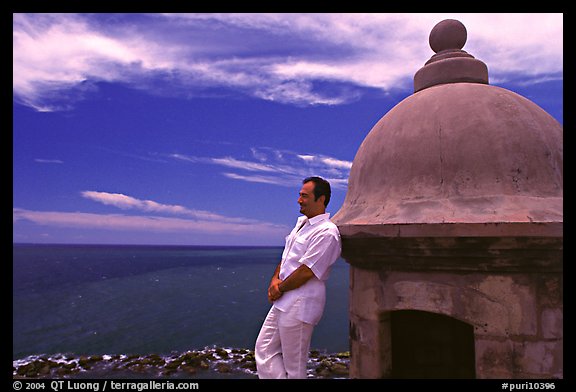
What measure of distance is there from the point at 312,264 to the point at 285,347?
0.63 m

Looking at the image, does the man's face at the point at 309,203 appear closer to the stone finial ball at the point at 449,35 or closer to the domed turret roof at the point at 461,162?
the domed turret roof at the point at 461,162

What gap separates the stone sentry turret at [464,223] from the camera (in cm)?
254

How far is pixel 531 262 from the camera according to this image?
2525 millimetres

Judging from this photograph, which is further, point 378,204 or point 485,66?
point 485,66

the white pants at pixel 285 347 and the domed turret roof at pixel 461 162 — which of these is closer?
the domed turret roof at pixel 461 162

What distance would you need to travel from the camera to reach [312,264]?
277 centimetres

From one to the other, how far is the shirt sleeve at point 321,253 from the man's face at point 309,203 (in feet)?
0.87

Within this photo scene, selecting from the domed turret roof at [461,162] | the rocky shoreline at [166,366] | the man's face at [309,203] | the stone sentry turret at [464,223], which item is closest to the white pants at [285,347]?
the stone sentry turret at [464,223]

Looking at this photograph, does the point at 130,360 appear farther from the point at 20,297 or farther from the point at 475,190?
the point at 20,297

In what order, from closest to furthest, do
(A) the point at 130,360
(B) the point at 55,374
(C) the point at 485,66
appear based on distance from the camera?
(C) the point at 485,66 < (B) the point at 55,374 < (A) the point at 130,360

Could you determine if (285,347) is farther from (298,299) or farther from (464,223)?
(464,223)

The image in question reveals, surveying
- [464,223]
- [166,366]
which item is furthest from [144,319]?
[464,223]

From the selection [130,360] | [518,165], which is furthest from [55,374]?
[518,165]
